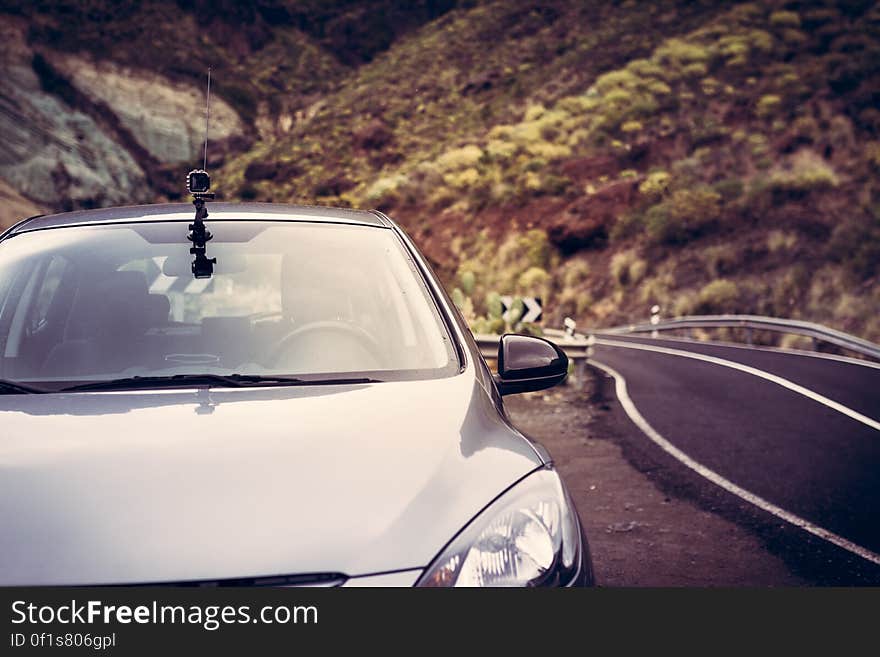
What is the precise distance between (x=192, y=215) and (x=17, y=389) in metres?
1.07

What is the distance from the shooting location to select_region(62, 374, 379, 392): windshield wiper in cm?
287

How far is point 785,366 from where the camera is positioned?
61.3 feet

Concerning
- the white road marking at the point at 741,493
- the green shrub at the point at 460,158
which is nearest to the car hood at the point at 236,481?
the white road marking at the point at 741,493

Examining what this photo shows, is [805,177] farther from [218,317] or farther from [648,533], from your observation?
[218,317]

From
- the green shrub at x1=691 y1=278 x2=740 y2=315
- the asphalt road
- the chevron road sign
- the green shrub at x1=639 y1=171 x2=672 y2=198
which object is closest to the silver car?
the asphalt road

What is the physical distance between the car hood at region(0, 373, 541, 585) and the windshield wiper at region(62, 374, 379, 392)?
99 millimetres

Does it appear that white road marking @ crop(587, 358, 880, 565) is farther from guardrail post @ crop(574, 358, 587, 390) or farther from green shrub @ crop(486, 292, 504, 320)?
green shrub @ crop(486, 292, 504, 320)

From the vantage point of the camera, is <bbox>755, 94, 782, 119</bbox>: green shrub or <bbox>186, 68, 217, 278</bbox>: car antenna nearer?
<bbox>186, 68, 217, 278</bbox>: car antenna

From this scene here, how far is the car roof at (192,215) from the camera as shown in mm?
3709

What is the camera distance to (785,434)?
10.8 metres

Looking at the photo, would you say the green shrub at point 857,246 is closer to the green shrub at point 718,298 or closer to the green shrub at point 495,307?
the green shrub at point 718,298

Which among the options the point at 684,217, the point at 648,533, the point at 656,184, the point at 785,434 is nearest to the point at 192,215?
the point at 648,533

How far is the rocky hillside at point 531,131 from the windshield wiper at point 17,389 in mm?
25002

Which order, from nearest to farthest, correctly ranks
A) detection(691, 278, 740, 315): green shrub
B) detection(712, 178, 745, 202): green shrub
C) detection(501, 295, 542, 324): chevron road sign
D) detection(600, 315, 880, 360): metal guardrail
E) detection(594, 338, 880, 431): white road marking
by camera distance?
detection(594, 338, 880, 431): white road marking → detection(501, 295, 542, 324): chevron road sign → detection(600, 315, 880, 360): metal guardrail → detection(691, 278, 740, 315): green shrub → detection(712, 178, 745, 202): green shrub
